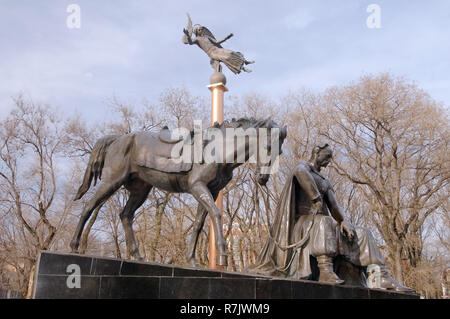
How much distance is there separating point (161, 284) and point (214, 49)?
9.01 m

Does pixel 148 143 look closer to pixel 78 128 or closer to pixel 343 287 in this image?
pixel 343 287

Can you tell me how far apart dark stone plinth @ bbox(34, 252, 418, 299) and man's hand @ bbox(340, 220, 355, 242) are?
75 cm

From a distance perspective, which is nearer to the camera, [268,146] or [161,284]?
[161,284]

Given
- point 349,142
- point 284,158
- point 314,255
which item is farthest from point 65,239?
point 314,255

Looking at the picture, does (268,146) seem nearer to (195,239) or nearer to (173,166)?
(173,166)

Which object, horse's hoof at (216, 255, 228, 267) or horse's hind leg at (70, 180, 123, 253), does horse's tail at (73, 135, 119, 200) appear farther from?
horse's hoof at (216, 255, 228, 267)

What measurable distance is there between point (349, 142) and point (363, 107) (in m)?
1.88

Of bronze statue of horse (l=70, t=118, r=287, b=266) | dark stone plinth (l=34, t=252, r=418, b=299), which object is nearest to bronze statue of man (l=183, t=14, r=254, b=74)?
bronze statue of horse (l=70, t=118, r=287, b=266)

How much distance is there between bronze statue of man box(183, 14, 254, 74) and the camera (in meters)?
12.1

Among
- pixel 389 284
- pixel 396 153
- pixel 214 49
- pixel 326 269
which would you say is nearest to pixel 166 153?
pixel 326 269

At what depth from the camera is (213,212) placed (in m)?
5.57
